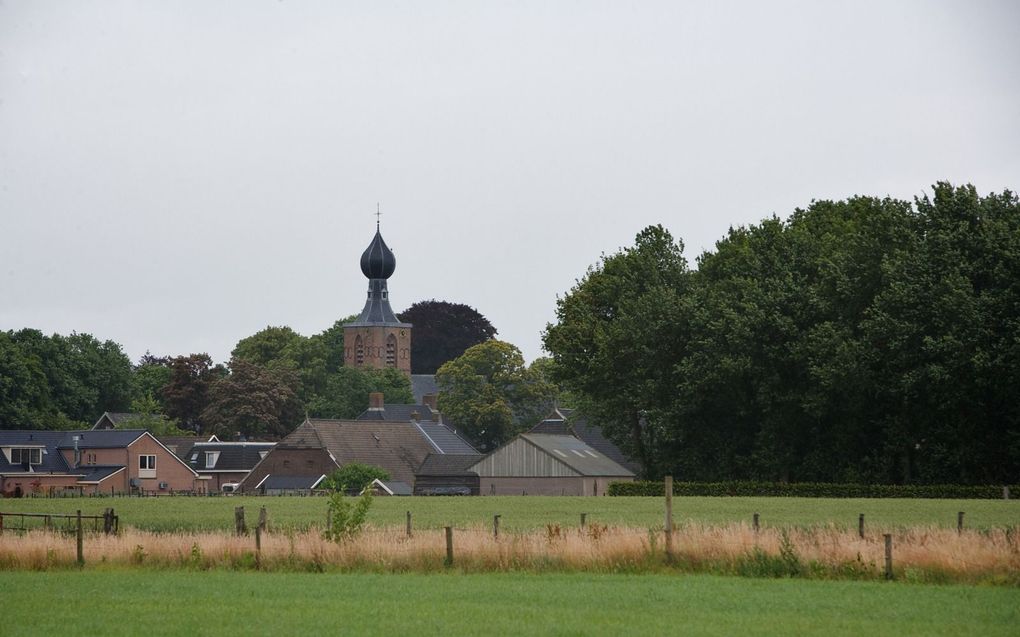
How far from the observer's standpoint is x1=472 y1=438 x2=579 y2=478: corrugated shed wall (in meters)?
98.8

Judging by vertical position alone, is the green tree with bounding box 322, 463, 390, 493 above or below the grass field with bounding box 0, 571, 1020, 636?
below

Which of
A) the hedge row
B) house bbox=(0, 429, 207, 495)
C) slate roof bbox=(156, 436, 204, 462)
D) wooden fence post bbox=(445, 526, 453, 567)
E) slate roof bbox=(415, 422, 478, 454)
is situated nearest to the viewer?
wooden fence post bbox=(445, 526, 453, 567)

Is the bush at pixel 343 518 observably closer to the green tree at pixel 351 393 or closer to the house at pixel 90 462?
the house at pixel 90 462

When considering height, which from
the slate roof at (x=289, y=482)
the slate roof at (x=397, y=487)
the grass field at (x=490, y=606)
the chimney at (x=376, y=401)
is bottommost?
the slate roof at (x=397, y=487)

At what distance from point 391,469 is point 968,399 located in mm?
57105

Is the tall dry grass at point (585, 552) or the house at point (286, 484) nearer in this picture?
the tall dry grass at point (585, 552)

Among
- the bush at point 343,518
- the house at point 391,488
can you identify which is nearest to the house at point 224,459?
the house at point 391,488

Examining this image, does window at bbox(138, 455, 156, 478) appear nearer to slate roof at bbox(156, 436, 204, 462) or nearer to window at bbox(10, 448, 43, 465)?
window at bbox(10, 448, 43, 465)

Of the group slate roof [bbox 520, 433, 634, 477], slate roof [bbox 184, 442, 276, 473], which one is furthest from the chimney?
slate roof [bbox 520, 433, 634, 477]

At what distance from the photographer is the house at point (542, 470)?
97.9 metres

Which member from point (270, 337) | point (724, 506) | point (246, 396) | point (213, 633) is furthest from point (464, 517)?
point (270, 337)

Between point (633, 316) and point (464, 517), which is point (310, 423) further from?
point (464, 517)

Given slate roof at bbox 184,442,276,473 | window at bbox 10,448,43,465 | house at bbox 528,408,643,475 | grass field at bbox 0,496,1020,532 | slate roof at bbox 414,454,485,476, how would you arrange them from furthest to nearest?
slate roof at bbox 184,442,276,473, slate roof at bbox 414,454,485,476, house at bbox 528,408,643,475, window at bbox 10,448,43,465, grass field at bbox 0,496,1020,532

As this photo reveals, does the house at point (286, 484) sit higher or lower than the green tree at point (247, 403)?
lower
